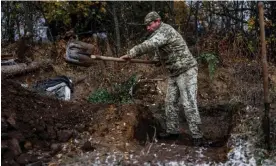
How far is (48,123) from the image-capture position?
673 centimetres

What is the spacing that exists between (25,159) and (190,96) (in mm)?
2761

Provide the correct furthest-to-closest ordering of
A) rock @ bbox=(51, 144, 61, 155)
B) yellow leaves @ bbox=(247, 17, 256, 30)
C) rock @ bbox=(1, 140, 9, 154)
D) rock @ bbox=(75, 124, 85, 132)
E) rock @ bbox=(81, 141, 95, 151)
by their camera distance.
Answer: yellow leaves @ bbox=(247, 17, 256, 30)
rock @ bbox=(75, 124, 85, 132)
rock @ bbox=(81, 141, 95, 151)
rock @ bbox=(51, 144, 61, 155)
rock @ bbox=(1, 140, 9, 154)

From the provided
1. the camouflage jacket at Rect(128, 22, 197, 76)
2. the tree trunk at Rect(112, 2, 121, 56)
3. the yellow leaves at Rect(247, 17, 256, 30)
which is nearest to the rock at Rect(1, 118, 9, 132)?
the camouflage jacket at Rect(128, 22, 197, 76)

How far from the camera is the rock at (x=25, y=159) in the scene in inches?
218

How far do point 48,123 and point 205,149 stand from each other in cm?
238

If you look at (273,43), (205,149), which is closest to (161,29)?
(205,149)

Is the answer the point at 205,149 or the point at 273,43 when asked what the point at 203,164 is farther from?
the point at 273,43

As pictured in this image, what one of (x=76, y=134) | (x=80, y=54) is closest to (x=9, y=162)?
(x=76, y=134)

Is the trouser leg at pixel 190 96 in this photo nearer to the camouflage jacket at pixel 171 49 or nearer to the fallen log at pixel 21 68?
the camouflage jacket at pixel 171 49

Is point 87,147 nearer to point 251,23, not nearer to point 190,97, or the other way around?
point 190,97

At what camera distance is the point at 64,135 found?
6.45 m

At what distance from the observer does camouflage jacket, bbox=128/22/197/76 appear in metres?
6.77

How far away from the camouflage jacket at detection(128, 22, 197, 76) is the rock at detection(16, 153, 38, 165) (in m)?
2.36

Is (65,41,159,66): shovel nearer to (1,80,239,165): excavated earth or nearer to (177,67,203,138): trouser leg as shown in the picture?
(177,67,203,138): trouser leg
